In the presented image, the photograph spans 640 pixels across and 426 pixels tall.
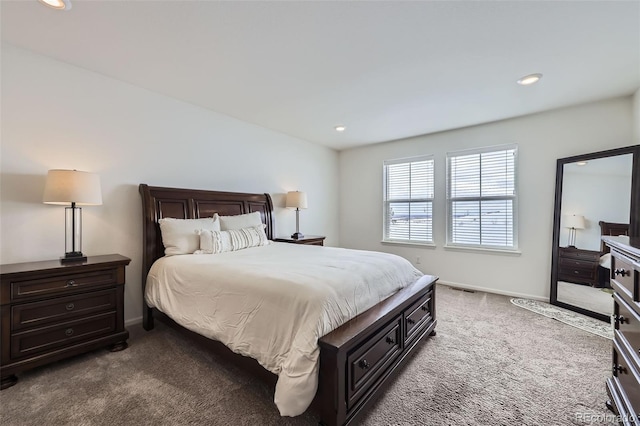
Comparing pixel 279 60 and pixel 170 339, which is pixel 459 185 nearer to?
pixel 279 60

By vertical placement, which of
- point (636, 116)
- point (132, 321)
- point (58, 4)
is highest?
point (58, 4)

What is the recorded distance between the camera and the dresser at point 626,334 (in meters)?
1.26

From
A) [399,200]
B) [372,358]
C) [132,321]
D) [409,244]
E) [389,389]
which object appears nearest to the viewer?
[372,358]

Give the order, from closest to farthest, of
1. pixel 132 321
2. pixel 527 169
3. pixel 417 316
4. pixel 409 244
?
1. pixel 417 316
2. pixel 132 321
3. pixel 527 169
4. pixel 409 244

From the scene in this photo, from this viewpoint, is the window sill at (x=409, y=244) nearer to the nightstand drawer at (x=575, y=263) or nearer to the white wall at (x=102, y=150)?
the nightstand drawer at (x=575, y=263)

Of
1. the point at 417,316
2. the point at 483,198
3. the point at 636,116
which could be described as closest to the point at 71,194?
the point at 417,316

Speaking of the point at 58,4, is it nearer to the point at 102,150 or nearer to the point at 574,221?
the point at 102,150

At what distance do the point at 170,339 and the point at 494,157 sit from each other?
15.1 ft

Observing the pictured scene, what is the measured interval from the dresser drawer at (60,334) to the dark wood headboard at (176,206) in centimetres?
54

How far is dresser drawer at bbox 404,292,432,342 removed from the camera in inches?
83.0

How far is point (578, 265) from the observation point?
319 cm

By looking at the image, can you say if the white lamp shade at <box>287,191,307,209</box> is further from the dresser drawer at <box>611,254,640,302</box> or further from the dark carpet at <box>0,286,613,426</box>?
the dresser drawer at <box>611,254,640,302</box>

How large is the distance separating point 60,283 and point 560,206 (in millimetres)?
5112

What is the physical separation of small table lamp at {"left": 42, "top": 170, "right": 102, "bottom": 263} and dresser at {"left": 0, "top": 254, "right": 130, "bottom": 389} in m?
0.24
